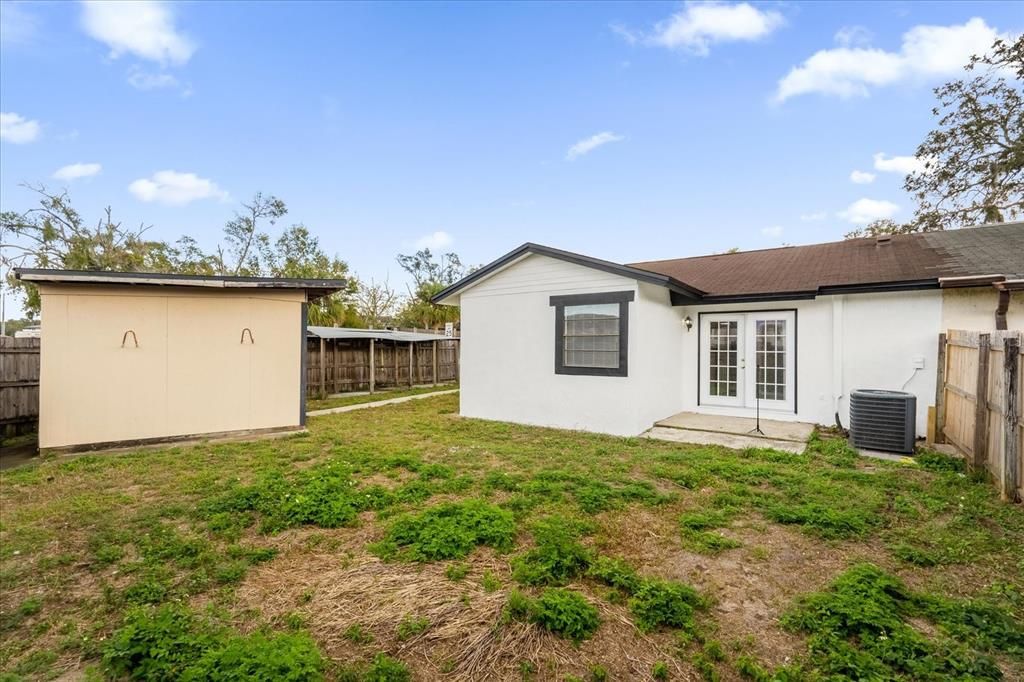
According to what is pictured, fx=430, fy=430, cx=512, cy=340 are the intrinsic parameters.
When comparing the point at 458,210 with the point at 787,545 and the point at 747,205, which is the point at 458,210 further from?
the point at 787,545

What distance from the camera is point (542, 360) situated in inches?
324

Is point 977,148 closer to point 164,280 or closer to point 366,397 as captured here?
point 366,397

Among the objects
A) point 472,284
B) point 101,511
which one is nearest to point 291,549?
point 101,511

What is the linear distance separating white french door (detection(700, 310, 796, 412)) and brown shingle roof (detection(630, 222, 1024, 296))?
2.01 feet

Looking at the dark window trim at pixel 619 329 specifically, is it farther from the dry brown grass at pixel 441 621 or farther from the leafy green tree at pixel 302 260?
the leafy green tree at pixel 302 260

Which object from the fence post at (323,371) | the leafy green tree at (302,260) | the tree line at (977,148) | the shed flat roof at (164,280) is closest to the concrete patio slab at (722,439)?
the shed flat roof at (164,280)

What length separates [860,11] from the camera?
908 centimetres

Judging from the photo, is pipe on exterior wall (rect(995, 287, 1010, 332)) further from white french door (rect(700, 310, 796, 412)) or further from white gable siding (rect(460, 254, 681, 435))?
white gable siding (rect(460, 254, 681, 435))

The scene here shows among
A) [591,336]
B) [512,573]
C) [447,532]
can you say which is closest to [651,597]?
[512,573]

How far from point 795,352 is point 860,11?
24.9ft

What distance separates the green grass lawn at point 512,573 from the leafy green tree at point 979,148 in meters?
14.7

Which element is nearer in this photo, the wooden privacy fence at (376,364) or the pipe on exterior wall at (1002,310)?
the pipe on exterior wall at (1002,310)

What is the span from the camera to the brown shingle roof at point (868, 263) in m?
7.19

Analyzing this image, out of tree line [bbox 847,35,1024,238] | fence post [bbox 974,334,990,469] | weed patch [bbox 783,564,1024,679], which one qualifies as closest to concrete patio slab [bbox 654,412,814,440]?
fence post [bbox 974,334,990,469]
